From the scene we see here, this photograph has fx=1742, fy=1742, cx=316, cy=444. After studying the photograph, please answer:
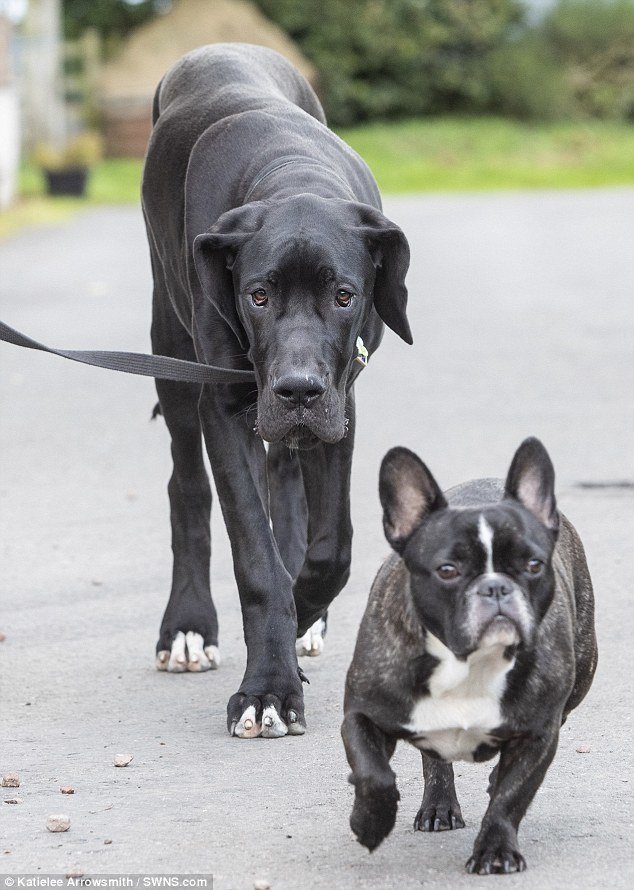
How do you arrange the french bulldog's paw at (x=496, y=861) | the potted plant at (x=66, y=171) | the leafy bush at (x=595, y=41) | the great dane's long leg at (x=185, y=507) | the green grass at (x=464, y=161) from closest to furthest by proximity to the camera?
the french bulldog's paw at (x=496, y=861) < the great dane's long leg at (x=185, y=507) < the potted plant at (x=66, y=171) < the green grass at (x=464, y=161) < the leafy bush at (x=595, y=41)

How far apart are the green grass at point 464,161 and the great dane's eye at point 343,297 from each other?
63.8 feet

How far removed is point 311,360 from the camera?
4.75 m

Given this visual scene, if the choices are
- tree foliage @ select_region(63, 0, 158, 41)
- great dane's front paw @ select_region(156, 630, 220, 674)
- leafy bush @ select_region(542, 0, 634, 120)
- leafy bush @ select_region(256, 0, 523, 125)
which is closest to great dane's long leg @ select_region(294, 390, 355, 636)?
great dane's front paw @ select_region(156, 630, 220, 674)

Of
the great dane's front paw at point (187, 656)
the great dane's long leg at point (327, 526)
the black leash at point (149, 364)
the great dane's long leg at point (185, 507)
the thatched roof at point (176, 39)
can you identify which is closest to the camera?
the black leash at point (149, 364)

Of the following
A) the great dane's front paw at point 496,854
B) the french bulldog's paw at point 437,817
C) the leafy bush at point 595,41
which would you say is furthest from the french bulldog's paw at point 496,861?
the leafy bush at point 595,41

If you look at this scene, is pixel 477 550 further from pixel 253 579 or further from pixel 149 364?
pixel 149 364

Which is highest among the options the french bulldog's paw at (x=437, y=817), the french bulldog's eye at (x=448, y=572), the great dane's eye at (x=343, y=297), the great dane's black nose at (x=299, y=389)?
the french bulldog's eye at (x=448, y=572)

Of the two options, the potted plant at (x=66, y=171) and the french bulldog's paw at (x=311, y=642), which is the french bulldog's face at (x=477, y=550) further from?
the potted plant at (x=66, y=171)

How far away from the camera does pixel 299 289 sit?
489 cm

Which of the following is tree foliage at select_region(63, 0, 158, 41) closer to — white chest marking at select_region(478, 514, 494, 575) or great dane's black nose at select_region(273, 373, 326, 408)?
great dane's black nose at select_region(273, 373, 326, 408)

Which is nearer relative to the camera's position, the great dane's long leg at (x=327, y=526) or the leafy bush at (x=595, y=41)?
the great dane's long leg at (x=327, y=526)

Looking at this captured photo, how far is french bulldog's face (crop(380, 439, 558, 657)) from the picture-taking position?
349cm

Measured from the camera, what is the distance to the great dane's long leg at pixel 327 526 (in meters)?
5.37

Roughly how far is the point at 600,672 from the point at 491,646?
2.01 meters
